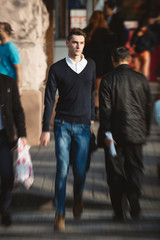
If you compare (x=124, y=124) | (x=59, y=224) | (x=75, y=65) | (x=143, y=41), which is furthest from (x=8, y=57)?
(x=143, y=41)

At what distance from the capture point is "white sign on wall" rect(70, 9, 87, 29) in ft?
34.8

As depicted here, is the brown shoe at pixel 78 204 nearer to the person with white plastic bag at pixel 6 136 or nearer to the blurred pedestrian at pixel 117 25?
the person with white plastic bag at pixel 6 136

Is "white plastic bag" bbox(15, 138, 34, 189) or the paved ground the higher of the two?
"white plastic bag" bbox(15, 138, 34, 189)

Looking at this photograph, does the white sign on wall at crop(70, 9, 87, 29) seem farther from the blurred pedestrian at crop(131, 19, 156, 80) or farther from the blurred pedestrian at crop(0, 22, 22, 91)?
the blurred pedestrian at crop(0, 22, 22, 91)

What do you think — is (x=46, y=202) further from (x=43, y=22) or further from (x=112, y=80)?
(x=43, y=22)

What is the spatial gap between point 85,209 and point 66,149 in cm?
97

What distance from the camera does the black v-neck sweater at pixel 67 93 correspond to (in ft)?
12.3

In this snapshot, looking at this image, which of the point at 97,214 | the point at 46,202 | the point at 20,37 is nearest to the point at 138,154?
the point at 97,214

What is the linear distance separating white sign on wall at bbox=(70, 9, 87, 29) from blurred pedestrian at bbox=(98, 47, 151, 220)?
6.85 m

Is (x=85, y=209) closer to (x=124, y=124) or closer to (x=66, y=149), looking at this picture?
(x=66, y=149)

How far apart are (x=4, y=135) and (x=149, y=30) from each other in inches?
253

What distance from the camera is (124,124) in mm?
3898

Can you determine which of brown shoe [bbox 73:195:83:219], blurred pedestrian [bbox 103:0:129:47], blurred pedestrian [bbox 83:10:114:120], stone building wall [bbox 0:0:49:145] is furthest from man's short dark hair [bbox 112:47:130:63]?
blurred pedestrian [bbox 103:0:129:47]

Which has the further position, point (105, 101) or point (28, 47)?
point (28, 47)
